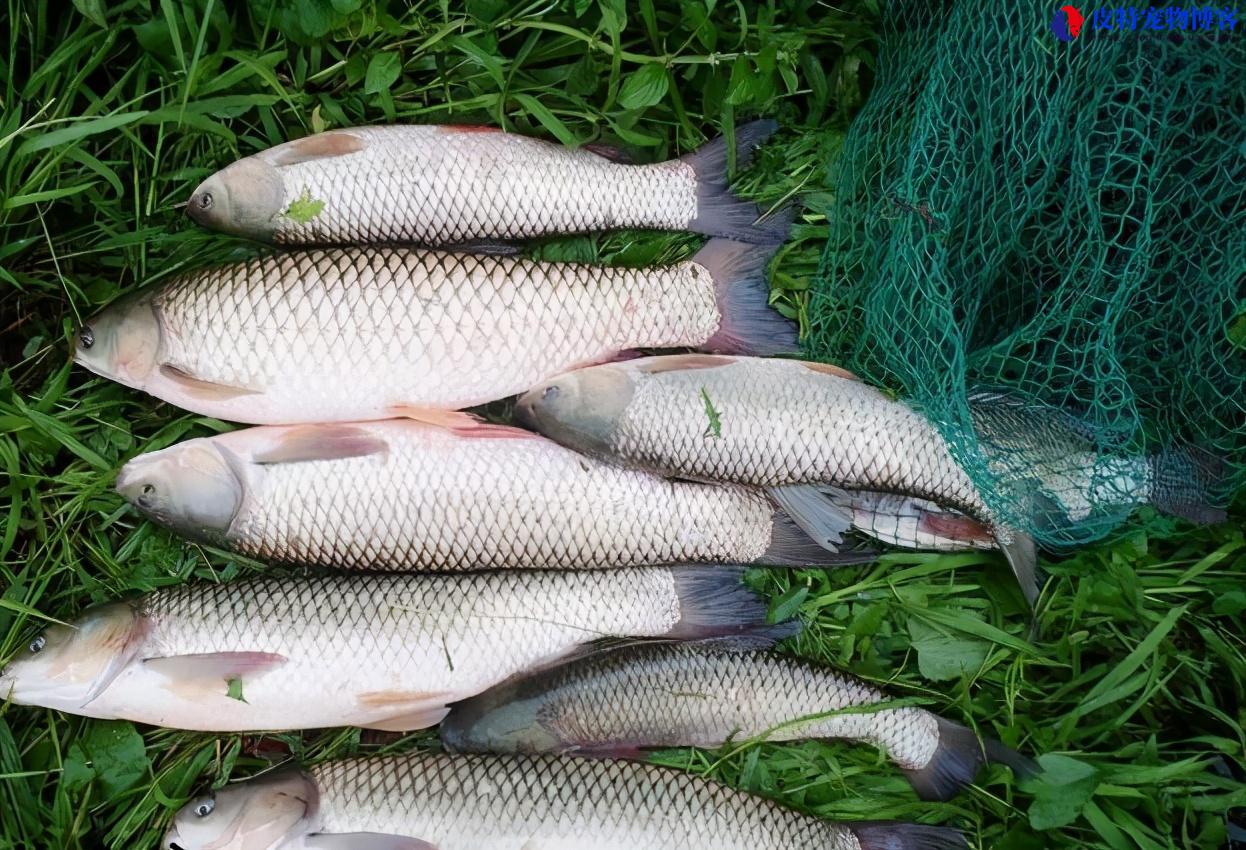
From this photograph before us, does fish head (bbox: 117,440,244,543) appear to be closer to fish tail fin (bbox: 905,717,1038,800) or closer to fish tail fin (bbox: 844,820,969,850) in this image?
fish tail fin (bbox: 844,820,969,850)

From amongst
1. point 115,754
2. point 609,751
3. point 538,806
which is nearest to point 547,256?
point 609,751

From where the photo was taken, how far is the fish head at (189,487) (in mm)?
2504

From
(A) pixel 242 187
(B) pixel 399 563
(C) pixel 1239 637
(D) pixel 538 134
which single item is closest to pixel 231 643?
(B) pixel 399 563

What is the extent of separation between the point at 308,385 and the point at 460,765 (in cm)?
118

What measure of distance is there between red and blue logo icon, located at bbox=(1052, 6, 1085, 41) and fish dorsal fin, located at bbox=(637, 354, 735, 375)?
1.24 meters

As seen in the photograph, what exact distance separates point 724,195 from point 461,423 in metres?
1.10

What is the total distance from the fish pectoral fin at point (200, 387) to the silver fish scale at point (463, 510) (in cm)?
22

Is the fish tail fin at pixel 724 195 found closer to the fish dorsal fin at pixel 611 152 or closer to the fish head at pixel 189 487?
the fish dorsal fin at pixel 611 152

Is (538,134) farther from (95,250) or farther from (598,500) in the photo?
(95,250)

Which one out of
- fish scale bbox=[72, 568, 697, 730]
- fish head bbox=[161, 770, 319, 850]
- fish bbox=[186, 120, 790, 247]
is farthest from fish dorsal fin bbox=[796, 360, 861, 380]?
fish head bbox=[161, 770, 319, 850]

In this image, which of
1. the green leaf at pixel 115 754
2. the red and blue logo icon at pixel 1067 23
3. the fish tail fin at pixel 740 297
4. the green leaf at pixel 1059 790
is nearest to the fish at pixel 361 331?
the fish tail fin at pixel 740 297

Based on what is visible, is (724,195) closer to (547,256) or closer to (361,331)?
(547,256)

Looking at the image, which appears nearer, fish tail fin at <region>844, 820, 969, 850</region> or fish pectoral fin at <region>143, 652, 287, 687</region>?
fish pectoral fin at <region>143, 652, 287, 687</region>

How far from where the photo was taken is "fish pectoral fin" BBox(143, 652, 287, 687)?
2480 millimetres
